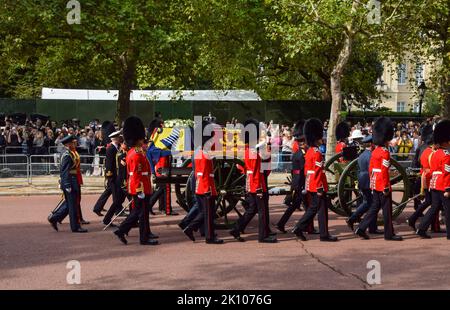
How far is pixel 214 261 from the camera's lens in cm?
957

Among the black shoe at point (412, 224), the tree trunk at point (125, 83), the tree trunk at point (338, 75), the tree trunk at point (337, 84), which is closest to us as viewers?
the black shoe at point (412, 224)

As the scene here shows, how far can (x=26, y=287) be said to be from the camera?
8102mm

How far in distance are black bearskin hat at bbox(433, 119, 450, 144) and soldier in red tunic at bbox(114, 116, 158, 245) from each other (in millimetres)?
4219

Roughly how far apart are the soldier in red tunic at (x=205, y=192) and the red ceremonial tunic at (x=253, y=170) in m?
0.52

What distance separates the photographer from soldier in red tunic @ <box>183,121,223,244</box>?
36.2ft

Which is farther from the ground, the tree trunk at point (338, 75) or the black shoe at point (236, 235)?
the tree trunk at point (338, 75)

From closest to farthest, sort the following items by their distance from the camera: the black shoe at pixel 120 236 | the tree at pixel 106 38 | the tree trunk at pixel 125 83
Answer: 1. the black shoe at pixel 120 236
2. the tree at pixel 106 38
3. the tree trunk at pixel 125 83

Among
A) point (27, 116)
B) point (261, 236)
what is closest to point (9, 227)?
point (261, 236)

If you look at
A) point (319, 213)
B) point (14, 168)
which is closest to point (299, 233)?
point (319, 213)

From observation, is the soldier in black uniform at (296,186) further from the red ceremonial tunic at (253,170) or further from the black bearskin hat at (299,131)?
the red ceremonial tunic at (253,170)

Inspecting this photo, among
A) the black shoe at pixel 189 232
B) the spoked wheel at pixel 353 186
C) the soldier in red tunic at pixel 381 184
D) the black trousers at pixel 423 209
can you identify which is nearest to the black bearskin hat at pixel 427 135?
the spoked wheel at pixel 353 186

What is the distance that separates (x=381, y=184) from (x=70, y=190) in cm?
475

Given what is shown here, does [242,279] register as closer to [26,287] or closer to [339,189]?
[26,287]

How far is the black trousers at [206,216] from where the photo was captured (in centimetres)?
1099
